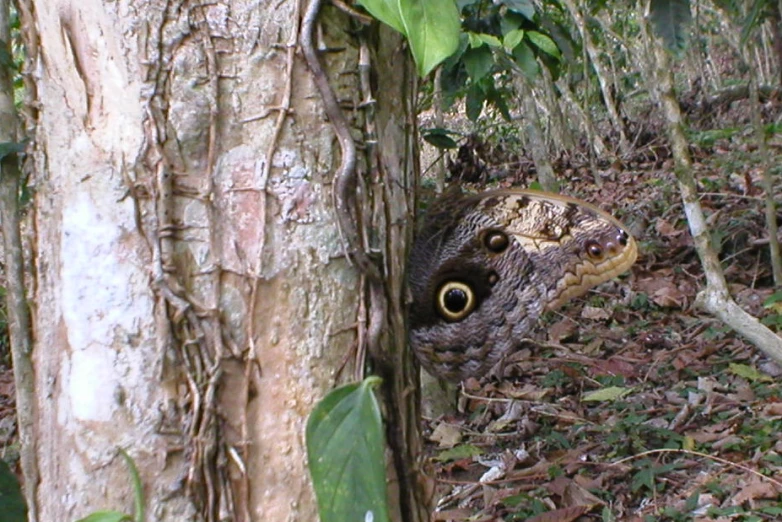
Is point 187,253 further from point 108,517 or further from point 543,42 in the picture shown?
A: point 543,42

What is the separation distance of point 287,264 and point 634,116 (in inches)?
280

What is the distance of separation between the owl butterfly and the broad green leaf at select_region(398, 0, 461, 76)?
Answer: 424mm

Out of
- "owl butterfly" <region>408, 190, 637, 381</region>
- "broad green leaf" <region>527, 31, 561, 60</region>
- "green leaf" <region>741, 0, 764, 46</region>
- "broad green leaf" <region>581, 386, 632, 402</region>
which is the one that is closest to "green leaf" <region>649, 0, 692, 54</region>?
"green leaf" <region>741, 0, 764, 46</region>

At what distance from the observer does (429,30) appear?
0.99 metres

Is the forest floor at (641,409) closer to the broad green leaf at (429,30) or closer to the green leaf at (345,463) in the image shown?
the green leaf at (345,463)

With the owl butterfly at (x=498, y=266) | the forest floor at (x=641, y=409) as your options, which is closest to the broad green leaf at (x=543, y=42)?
the forest floor at (x=641, y=409)

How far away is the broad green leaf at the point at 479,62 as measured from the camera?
8.07ft

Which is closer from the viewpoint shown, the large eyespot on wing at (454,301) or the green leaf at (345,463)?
the green leaf at (345,463)

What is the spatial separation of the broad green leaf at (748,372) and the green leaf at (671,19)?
4.93 feet

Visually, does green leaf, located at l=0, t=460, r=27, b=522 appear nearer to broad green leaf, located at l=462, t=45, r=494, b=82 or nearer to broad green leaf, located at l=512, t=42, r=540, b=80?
broad green leaf, located at l=462, t=45, r=494, b=82

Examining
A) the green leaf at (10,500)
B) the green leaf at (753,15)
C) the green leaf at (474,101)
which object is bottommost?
the green leaf at (10,500)

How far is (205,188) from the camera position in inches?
40.9

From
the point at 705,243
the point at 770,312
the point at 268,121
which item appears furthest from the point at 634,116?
the point at 268,121

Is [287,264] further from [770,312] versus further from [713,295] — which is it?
[770,312]
